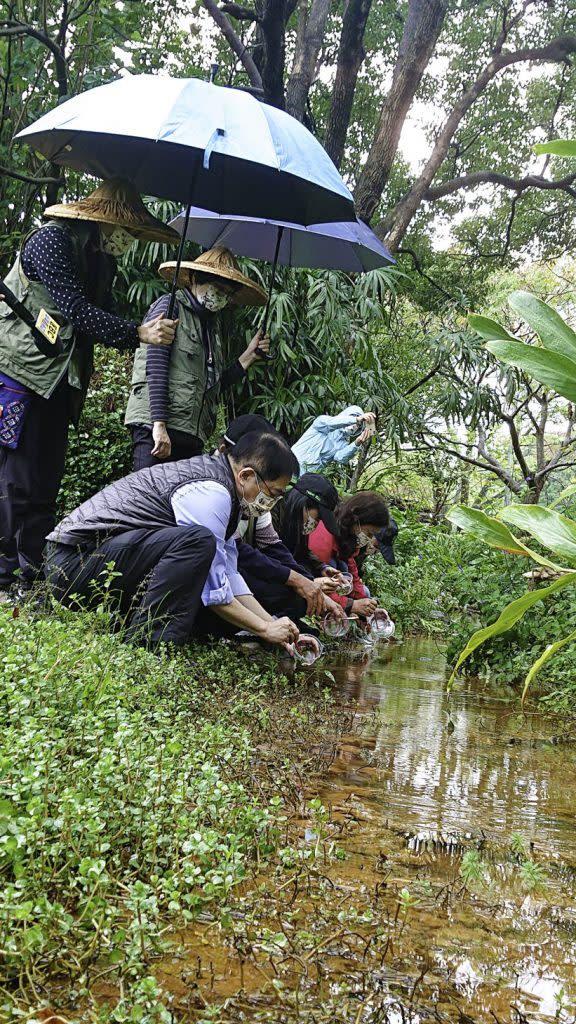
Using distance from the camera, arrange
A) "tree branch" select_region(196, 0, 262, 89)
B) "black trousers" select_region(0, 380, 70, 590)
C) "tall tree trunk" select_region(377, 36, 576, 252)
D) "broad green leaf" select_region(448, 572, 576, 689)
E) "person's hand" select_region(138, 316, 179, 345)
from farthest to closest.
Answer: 1. "tall tree trunk" select_region(377, 36, 576, 252)
2. "tree branch" select_region(196, 0, 262, 89)
3. "person's hand" select_region(138, 316, 179, 345)
4. "black trousers" select_region(0, 380, 70, 590)
5. "broad green leaf" select_region(448, 572, 576, 689)

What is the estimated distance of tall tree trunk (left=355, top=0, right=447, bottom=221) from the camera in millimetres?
10664

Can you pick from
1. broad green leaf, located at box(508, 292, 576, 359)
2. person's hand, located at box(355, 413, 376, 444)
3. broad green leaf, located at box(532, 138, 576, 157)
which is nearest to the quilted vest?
broad green leaf, located at box(508, 292, 576, 359)

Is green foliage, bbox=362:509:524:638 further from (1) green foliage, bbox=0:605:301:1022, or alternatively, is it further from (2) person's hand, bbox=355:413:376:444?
(1) green foliage, bbox=0:605:301:1022

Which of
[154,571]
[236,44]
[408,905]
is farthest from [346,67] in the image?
[408,905]

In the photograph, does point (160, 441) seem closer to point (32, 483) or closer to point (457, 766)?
point (32, 483)

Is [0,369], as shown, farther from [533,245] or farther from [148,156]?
[533,245]

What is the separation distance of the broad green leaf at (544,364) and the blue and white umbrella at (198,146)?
2.57 metres

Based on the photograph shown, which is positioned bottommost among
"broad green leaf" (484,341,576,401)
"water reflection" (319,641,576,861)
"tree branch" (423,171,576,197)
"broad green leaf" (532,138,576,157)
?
"water reflection" (319,641,576,861)

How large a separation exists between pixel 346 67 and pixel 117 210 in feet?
23.3

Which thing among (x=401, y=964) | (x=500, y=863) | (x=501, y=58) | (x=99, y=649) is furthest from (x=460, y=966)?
(x=501, y=58)

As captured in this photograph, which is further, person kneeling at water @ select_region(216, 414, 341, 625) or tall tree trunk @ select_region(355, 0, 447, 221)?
tall tree trunk @ select_region(355, 0, 447, 221)

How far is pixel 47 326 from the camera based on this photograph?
423cm

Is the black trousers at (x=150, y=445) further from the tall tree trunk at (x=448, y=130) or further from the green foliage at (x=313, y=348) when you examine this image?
the tall tree trunk at (x=448, y=130)

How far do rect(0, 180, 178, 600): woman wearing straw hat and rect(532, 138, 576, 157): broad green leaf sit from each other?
8.91 feet
